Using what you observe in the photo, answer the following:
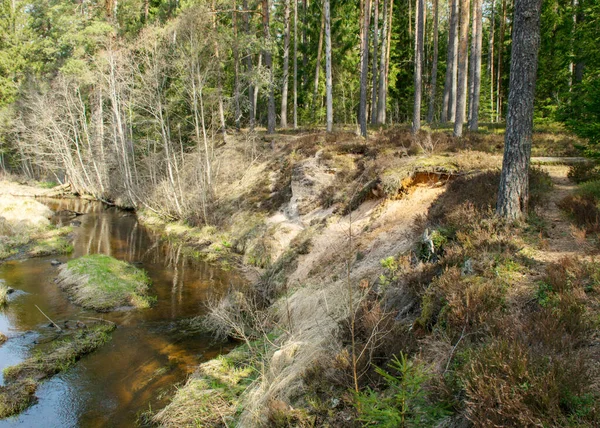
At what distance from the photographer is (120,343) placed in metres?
9.87

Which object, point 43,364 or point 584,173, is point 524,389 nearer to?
point 584,173

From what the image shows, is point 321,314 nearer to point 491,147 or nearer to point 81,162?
point 491,147

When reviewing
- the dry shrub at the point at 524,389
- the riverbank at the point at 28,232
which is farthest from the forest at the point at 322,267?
the riverbank at the point at 28,232

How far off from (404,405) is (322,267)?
776 centimetres

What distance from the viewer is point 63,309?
38.7ft

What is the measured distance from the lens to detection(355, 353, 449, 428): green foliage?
3.79 metres

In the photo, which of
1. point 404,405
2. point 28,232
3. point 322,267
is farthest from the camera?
point 28,232

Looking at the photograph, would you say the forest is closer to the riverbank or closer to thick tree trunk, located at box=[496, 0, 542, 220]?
thick tree trunk, located at box=[496, 0, 542, 220]

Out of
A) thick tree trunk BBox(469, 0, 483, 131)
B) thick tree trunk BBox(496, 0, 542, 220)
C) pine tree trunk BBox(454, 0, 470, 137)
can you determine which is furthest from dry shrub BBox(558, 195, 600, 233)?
thick tree trunk BBox(469, 0, 483, 131)

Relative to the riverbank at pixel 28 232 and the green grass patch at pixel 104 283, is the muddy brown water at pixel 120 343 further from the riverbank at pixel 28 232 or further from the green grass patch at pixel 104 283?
the riverbank at pixel 28 232

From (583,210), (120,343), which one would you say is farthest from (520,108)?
(120,343)

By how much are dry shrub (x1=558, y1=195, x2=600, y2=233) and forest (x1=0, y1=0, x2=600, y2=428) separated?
0.05 meters

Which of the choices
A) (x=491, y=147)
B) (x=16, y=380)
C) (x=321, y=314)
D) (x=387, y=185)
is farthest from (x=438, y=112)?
(x=16, y=380)

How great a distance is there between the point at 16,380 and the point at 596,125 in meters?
13.1
